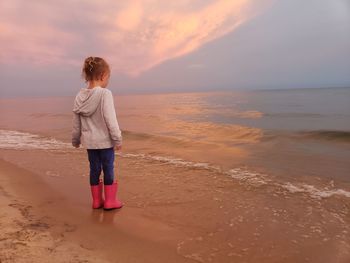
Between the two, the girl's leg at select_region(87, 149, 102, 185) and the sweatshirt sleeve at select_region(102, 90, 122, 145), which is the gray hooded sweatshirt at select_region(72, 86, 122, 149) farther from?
the girl's leg at select_region(87, 149, 102, 185)

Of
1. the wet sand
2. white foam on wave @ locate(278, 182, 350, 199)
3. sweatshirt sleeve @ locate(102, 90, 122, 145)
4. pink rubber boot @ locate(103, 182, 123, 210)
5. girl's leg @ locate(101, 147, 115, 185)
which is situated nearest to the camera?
the wet sand

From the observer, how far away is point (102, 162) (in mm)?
4453

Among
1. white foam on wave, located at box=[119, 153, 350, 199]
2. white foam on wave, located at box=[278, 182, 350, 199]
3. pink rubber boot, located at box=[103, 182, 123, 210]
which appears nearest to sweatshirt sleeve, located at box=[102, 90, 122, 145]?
pink rubber boot, located at box=[103, 182, 123, 210]

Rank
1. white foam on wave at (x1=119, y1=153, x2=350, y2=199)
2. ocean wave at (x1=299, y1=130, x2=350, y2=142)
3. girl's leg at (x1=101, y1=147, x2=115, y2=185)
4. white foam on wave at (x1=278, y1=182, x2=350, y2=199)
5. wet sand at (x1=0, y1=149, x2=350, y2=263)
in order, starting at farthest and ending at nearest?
ocean wave at (x1=299, y1=130, x2=350, y2=142)
white foam on wave at (x1=119, y1=153, x2=350, y2=199)
white foam on wave at (x1=278, y1=182, x2=350, y2=199)
girl's leg at (x1=101, y1=147, x2=115, y2=185)
wet sand at (x1=0, y1=149, x2=350, y2=263)

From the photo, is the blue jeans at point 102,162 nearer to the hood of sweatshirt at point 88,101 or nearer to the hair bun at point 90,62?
the hood of sweatshirt at point 88,101

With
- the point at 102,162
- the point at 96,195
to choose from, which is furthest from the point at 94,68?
the point at 96,195

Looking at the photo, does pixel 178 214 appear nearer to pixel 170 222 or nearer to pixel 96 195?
pixel 170 222

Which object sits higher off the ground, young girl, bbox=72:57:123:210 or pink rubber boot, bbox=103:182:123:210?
young girl, bbox=72:57:123:210

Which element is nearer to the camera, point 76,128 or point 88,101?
point 88,101

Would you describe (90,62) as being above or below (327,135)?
above

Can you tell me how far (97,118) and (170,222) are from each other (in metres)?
1.65

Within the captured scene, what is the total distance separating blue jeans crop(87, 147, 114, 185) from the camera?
4410mm

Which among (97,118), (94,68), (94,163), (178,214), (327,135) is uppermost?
(94,68)

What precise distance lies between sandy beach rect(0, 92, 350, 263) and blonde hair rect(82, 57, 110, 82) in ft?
6.03
